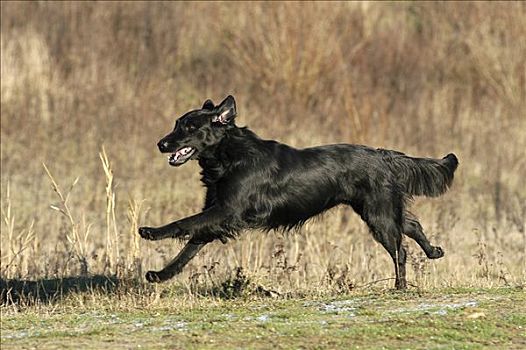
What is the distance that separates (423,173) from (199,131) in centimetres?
210

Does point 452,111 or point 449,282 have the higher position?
point 452,111

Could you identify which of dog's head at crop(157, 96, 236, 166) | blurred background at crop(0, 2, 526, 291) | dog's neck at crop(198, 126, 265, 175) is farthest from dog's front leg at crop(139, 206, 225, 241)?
blurred background at crop(0, 2, 526, 291)

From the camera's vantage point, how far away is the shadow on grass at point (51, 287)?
28.9 feet

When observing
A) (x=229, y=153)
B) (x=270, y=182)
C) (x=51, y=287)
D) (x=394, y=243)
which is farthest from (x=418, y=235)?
(x=51, y=287)

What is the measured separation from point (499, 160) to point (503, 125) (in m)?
1.47

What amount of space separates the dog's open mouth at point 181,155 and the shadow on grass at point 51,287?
136 centimetres

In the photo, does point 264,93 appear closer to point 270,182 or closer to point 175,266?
point 270,182

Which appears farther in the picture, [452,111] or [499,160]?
[452,111]

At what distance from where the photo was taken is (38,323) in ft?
23.5

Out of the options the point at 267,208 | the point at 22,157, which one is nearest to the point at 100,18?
the point at 22,157

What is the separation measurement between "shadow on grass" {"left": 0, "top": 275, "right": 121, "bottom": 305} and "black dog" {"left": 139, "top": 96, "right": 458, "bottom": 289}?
88 centimetres

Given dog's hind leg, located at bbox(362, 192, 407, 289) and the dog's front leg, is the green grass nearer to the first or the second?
the dog's front leg

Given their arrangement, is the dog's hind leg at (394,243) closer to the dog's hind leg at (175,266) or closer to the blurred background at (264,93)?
the dog's hind leg at (175,266)

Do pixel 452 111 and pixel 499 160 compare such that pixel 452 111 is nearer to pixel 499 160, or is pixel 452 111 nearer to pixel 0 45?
pixel 499 160
